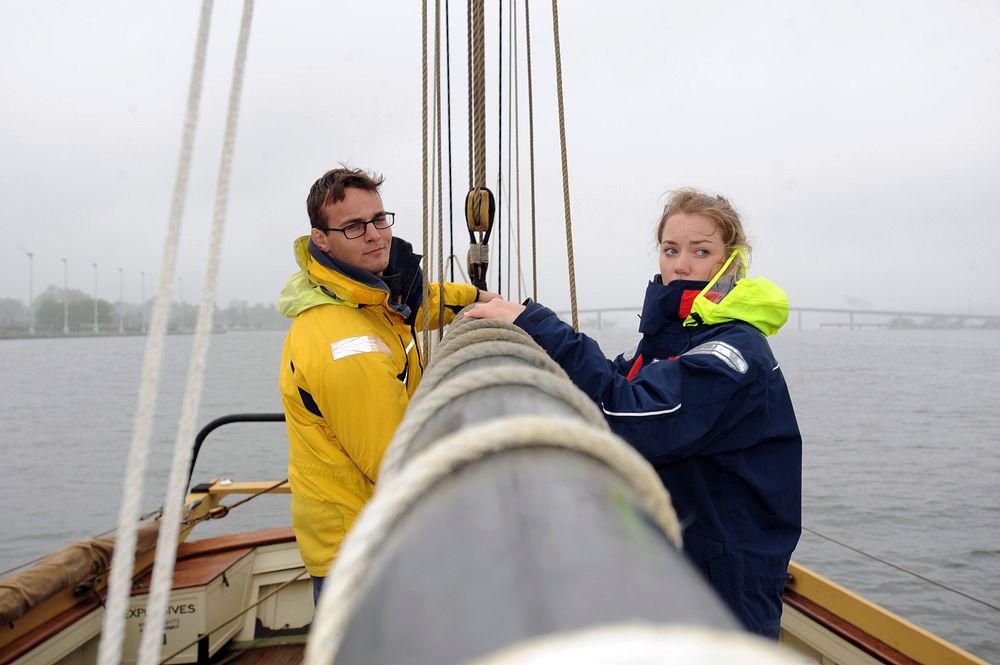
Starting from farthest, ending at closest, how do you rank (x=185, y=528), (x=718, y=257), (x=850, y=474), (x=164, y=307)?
(x=850, y=474) < (x=185, y=528) < (x=718, y=257) < (x=164, y=307)

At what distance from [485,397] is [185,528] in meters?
3.86

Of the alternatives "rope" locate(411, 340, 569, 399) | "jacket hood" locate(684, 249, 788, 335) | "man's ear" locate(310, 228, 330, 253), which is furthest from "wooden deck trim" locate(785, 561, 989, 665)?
"man's ear" locate(310, 228, 330, 253)

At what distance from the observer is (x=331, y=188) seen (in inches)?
89.7

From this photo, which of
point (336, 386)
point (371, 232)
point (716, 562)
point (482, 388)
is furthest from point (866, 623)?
point (482, 388)

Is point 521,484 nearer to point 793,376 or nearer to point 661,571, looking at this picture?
point 661,571

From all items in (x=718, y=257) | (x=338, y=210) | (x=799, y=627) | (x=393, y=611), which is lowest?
(x=799, y=627)

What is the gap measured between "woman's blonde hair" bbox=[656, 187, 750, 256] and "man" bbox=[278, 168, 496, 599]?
740 mm

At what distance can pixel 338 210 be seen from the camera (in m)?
2.25

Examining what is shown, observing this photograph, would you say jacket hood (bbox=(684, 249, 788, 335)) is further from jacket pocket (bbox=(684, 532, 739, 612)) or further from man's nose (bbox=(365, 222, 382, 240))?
man's nose (bbox=(365, 222, 382, 240))

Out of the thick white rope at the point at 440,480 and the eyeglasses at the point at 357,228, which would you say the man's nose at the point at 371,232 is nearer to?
the eyeglasses at the point at 357,228

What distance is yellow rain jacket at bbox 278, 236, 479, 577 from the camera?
196 centimetres

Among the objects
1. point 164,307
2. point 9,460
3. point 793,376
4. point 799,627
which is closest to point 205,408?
point 9,460

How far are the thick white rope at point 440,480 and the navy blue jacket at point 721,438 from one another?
1.08 meters

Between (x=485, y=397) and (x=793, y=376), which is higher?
(x=485, y=397)
